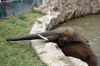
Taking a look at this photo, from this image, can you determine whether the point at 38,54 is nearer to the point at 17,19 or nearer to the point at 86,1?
the point at 17,19

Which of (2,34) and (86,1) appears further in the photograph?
(86,1)

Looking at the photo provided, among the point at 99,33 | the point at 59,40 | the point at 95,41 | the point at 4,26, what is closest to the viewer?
the point at 59,40

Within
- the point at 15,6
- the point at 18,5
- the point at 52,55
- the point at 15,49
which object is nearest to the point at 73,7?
the point at 18,5

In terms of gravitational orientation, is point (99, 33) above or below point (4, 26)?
below

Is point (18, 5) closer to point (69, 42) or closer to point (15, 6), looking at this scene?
point (15, 6)

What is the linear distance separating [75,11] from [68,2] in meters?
0.95

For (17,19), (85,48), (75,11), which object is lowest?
(75,11)

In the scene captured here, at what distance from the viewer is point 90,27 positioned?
15938 millimetres

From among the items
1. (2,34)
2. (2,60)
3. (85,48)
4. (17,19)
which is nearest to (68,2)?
(17,19)

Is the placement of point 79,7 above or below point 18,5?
below

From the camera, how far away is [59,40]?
8.52m

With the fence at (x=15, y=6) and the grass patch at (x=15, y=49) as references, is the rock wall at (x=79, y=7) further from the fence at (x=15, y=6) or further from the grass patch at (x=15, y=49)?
the grass patch at (x=15, y=49)

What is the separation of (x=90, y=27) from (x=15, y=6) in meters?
3.79

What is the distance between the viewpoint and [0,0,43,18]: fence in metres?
13.5
